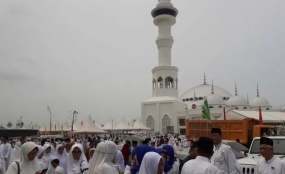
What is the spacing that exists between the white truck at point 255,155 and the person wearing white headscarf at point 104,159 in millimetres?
3516

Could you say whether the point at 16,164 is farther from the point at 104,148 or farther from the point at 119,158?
the point at 119,158

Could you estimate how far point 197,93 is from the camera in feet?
231

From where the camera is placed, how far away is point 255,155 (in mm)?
6988

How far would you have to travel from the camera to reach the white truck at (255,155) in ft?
19.7

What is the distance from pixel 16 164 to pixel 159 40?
43.7 m

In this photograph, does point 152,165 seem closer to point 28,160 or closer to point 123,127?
point 28,160

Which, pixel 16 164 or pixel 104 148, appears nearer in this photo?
pixel 104 148

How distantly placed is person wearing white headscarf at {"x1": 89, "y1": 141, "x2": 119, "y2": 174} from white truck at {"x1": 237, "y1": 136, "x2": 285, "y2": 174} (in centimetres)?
352

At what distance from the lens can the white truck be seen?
6000 mm

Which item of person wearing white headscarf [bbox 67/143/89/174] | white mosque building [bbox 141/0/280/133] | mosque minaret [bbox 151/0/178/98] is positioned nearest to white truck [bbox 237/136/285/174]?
person wearing white headscarf [bbox 67/143/89/174]

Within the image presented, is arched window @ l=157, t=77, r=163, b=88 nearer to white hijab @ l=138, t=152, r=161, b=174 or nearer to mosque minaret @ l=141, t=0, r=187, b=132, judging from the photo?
mosque minaret @ l=141, t=0, r=187, b=132

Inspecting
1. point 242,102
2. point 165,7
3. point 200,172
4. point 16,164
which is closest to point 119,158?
point 16,164

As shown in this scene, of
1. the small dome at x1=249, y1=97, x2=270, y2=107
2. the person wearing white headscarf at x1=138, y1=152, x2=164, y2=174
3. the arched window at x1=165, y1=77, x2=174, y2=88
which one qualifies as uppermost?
the arched window at x1=165, y1=77, x2=174, y2=88

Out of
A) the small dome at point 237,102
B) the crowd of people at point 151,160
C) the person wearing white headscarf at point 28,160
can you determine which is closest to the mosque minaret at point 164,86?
the small dome at point 237,102
